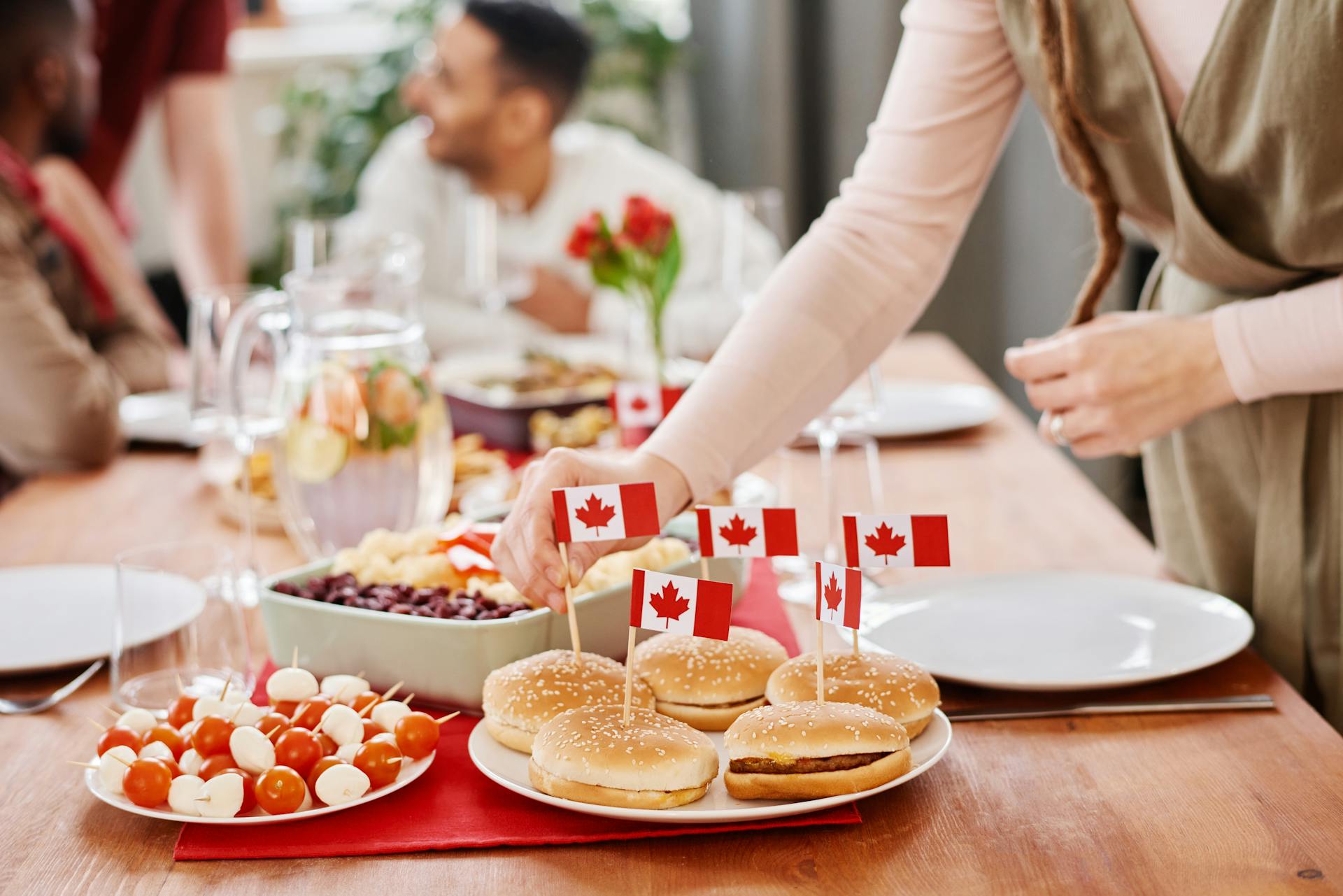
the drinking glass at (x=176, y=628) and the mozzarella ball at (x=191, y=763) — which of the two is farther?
the drinking glass at (x=176, y=628)

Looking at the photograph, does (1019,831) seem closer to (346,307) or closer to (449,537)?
(449,537)

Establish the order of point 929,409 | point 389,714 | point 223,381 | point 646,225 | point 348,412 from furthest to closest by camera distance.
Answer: point 929,409 → point 646,225 → point 223,381 → point 348,412 → point 389,714

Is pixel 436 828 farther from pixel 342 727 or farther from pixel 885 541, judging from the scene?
pixel 885 541

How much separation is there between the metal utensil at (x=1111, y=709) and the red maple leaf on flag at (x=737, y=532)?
18 cm

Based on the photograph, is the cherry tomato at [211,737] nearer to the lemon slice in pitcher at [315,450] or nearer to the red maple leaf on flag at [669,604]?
the red maple leaf on flag at [669,604]

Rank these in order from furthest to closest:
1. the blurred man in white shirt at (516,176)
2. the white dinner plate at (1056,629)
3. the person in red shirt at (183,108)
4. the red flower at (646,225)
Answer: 1. the person in red shirt at (183,108)
2. the blurred man in white shirt at (516,176)
3. the red flower at (646,225)
4. the white dinner plate at (1056,629)

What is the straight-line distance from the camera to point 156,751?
0.77 metres

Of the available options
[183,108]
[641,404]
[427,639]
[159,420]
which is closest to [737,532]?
[427,639]

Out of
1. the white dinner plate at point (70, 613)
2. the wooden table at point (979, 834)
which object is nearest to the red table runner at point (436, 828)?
the wooden table at point (979, 834)

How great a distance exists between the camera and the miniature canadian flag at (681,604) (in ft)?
2.47

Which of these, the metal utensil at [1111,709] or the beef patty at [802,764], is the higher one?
the beef patty at [802,764]

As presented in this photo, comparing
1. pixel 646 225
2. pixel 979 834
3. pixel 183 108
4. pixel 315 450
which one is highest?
pixel 183 108

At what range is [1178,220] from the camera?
41.7 inches

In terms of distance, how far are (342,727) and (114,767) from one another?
0.41ft
